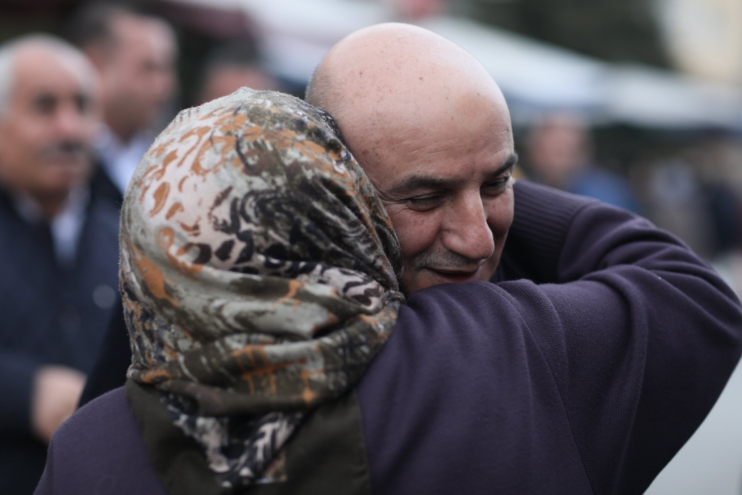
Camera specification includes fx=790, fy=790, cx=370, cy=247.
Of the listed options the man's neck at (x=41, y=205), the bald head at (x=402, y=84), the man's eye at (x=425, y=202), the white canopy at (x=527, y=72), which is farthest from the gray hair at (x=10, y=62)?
the white canopy at (x=527, y=72)

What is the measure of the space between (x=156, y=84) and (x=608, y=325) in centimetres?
367

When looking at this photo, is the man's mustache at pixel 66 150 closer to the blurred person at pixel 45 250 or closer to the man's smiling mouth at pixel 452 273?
the blurred person at pixel 45 250

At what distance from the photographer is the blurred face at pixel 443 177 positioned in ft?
5.22

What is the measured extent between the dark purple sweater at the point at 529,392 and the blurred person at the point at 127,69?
3141 mm

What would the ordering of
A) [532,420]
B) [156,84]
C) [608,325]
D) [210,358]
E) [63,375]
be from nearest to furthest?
[210,358], [532,420], [608,325], [63,375], [156,84]

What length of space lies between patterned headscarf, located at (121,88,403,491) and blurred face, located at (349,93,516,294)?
26 centimetres

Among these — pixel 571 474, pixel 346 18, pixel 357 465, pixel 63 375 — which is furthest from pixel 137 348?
pixel 346 18

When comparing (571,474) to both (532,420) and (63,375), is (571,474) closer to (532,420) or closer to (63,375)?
(532,420)

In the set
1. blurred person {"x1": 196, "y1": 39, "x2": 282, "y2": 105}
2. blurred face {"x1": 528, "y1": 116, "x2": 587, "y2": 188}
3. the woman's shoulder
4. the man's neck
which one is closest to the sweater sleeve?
the woman's shoulder

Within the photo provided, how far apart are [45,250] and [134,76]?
1694 mm

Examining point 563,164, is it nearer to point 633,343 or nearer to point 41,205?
point 41,205

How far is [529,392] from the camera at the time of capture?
140 centimetres

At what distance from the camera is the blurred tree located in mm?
25172

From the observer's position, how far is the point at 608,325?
1.56m
